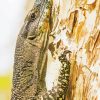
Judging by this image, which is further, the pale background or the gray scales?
the pale background

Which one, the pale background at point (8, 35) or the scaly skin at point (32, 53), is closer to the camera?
the scaly skin at point (32, 53)

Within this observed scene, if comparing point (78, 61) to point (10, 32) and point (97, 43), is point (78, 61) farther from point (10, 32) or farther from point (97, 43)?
point (10, 32)

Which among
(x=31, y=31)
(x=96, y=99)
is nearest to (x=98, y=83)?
(x=96, y=99)

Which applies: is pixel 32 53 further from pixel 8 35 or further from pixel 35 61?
pixel 8 35

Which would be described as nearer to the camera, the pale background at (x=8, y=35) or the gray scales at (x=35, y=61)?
the gray scales at (x=35, y=61)

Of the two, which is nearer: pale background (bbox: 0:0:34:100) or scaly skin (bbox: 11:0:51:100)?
scaly skin (bbox: 11:0:51:100)

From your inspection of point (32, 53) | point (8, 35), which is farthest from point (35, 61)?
point (8, 35)
